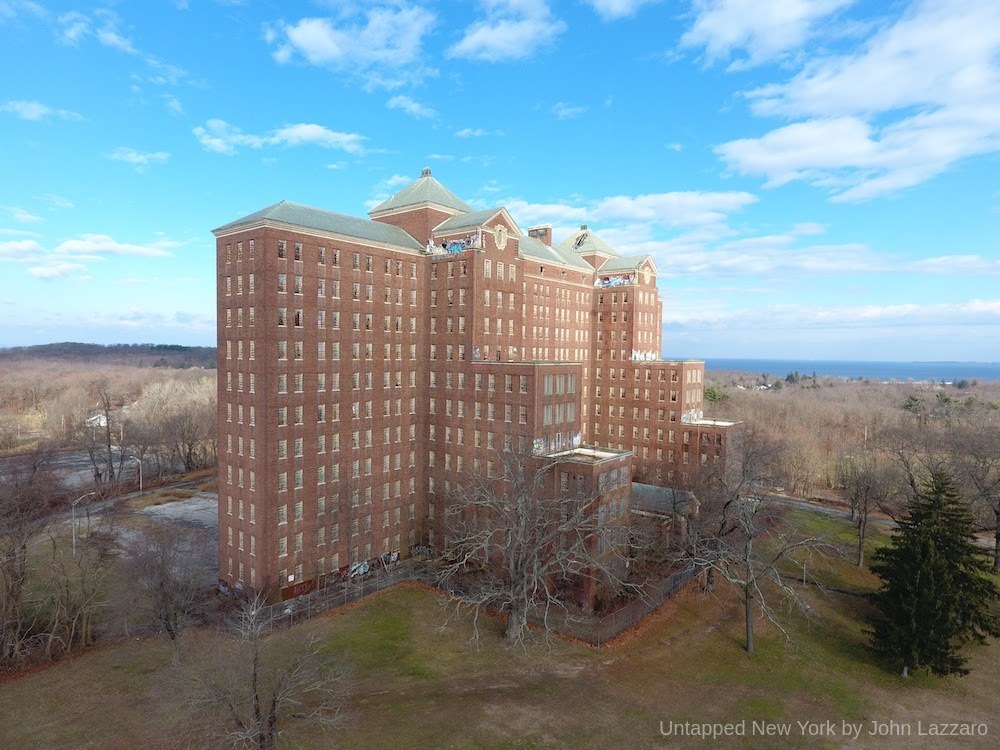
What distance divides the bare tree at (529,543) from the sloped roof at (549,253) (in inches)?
1246

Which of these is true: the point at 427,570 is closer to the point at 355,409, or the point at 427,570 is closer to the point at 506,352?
the point at 355,409

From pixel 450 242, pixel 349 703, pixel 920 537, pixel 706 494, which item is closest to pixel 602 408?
pixel 706 494


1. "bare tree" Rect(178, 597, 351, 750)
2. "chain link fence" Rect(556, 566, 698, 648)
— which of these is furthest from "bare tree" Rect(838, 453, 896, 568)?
"bare tree" Rect(178, 597, 351, 750)

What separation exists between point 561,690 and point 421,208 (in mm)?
52447

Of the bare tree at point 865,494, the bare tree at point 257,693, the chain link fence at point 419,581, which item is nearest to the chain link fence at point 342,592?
the chain link fence at point 419,581

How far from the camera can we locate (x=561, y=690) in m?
37.2

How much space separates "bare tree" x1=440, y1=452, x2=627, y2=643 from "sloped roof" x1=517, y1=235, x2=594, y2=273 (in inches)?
1246

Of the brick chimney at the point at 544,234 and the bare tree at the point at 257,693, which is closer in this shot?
the bare tree at the point at 257,693

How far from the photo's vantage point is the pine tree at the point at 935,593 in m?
37.9

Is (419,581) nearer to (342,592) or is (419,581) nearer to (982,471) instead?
(342,592)

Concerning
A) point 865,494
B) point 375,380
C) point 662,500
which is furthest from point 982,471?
point 375,380

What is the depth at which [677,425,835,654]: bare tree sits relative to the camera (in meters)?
43.7

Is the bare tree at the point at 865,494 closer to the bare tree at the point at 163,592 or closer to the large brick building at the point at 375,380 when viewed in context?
the large brick building at the point at 375,380

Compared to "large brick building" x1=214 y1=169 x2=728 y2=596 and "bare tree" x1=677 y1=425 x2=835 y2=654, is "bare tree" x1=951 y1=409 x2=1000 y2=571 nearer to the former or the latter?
"bare tree" x1=677 y1=425 x2=835 y2=654
